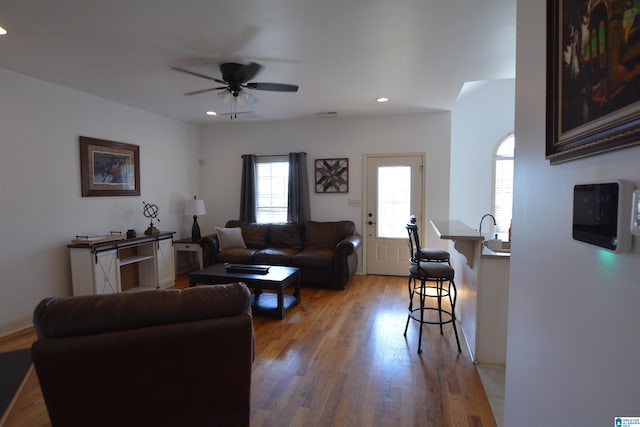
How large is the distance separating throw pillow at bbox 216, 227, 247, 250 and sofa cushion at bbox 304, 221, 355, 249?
108 cm

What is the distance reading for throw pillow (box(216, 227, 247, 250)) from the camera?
→ 5.16m

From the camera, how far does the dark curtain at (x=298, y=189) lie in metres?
5.48

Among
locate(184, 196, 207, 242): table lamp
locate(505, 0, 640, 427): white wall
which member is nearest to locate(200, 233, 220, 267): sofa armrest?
locate(184, 196, 207, 242): table lamp

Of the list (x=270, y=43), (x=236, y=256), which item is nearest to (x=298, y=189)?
(x=236, y=256)

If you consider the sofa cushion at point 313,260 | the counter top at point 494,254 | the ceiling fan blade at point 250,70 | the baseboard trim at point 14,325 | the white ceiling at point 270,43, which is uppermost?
the white ceiling at point 270,43

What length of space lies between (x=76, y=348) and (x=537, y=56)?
2098mm

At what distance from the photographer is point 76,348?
51.5 inches

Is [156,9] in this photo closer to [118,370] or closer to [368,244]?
[118,370]

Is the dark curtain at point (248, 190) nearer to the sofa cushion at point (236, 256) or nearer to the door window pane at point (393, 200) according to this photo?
the sofa cushion at point (236, 256)

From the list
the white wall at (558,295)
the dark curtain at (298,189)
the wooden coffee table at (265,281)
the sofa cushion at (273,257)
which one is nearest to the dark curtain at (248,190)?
the dark curtain at (298,189)

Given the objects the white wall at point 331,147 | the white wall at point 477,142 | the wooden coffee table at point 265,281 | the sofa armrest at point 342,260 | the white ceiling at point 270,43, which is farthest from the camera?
the white wall at point 477,142

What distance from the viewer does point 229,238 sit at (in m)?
5.19

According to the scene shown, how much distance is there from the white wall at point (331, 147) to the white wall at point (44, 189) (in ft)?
5.24

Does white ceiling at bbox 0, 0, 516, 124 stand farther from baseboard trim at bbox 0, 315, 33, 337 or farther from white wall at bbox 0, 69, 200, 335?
baseboard trim at bbox 0, 315, 33, 337
